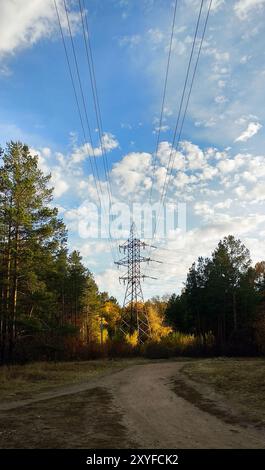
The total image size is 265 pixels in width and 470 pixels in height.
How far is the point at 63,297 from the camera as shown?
57.7 meters

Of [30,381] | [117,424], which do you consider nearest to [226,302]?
[30,381]

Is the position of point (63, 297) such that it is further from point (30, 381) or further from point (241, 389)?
point (241, 389)

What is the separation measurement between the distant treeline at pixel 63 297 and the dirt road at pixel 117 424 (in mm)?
16257

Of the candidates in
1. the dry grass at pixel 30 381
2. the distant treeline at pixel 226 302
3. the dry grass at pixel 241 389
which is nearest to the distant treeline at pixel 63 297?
the distant treeline at pixel 226 302

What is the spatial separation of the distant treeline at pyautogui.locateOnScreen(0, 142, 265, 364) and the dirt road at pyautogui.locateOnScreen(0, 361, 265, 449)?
1626 cm

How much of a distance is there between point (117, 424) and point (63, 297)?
1894 inches

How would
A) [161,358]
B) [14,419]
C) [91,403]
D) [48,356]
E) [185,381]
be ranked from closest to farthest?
1. [14,419]
2. [91,403]
3. [185,381]
4. [48,356]
5. [161,358]

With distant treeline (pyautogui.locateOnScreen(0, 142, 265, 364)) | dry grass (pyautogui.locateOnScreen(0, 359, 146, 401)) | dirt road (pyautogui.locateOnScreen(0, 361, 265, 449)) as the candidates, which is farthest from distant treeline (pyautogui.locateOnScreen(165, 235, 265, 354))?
dirt road (pyautogui.locateOnScreen(0, 361, 265, 449))

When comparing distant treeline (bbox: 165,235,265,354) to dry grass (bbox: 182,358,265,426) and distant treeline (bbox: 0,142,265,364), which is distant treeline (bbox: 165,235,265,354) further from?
dry grass (bbox: 182,358,265,426)

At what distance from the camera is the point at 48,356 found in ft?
126

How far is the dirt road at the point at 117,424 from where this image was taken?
27.6 feet

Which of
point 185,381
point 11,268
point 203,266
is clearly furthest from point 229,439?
point 203,266
